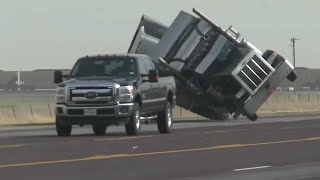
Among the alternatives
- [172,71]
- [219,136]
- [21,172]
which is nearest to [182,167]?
[21,172]

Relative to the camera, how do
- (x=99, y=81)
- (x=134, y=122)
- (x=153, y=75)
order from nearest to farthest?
(x=99, y=81) < (x=134, y=122) < (x=153, y=75)

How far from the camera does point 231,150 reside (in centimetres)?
1719

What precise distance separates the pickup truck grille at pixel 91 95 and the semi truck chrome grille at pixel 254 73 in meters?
10.0

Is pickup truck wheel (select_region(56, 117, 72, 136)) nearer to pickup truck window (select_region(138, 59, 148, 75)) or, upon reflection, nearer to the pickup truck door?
the pickup truck door

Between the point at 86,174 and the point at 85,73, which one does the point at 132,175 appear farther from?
the point at 85,73

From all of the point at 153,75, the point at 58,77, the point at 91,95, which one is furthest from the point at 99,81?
the point at 153,75

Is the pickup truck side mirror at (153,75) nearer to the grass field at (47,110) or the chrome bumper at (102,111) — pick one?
the chrome bumper at (102,111)

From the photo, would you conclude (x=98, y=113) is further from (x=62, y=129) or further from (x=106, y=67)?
(x=106, y=67)

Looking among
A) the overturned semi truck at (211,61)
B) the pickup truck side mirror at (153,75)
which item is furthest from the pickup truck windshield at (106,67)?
the overturned semi truck at (211,61)

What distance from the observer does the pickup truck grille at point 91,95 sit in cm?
2047

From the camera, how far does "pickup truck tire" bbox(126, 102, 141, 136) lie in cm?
2081

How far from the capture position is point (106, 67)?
2166 centimetres

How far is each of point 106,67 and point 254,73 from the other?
962 centimetres

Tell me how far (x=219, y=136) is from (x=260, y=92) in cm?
930
